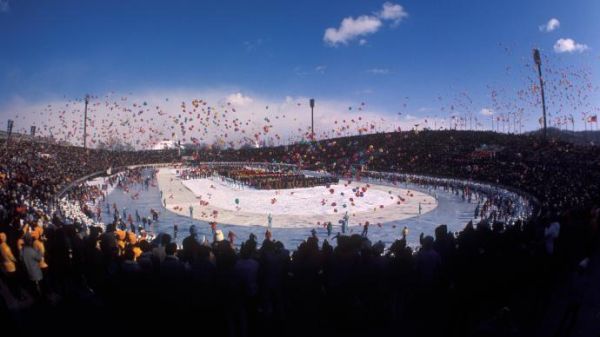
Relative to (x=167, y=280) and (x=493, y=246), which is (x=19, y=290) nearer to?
(x=167, y=280)

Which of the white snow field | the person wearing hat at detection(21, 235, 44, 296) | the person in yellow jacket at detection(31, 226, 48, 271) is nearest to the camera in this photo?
the person wearing hat at detection(21, 235, 44, 296)

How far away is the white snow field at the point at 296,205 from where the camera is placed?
1061 inches

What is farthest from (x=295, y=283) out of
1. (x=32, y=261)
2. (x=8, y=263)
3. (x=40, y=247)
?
(x=8, y=263)

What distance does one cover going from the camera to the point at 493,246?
7348 millimetres

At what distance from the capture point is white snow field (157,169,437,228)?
26938 mm

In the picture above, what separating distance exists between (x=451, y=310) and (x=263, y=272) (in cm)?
310

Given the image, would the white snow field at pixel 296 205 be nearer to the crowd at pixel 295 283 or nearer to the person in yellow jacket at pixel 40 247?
the person in yellow jacket at pixel 40 247

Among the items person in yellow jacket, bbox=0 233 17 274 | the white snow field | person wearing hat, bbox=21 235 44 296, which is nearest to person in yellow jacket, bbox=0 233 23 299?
person in yellow jacket, bbox=0 233 17 274

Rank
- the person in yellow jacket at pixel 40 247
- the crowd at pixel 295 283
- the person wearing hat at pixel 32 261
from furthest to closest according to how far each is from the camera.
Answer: the person in yellow jacket at pixel 40 247, the person wearing hat at pixel 32 261, the crowd at pixel 295 283

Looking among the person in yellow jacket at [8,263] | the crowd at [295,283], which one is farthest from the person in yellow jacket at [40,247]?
the person in yellow jacket at [8,263]

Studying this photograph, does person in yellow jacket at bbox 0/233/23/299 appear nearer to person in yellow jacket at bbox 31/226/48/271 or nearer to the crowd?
the crowd

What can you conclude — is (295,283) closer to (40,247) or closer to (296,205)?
(40,247)

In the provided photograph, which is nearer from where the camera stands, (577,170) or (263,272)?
(263,272)

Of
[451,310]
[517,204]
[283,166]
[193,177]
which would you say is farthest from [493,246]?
[283,166]
